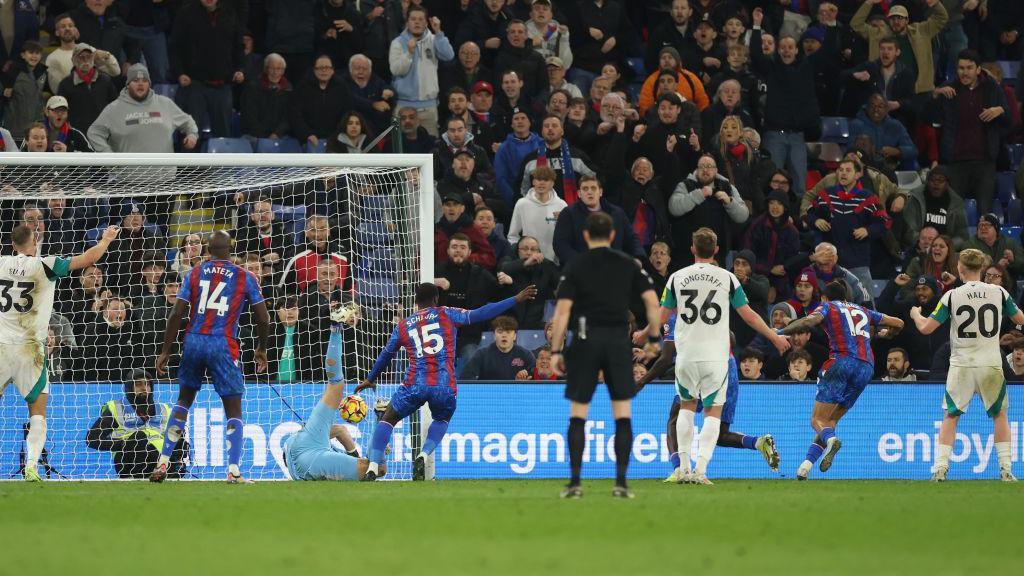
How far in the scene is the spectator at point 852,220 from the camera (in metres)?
19.4

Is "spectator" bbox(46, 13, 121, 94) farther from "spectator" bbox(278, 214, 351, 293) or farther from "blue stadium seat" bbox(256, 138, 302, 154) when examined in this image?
"spectator" bbox(278, 214, 351, 293)

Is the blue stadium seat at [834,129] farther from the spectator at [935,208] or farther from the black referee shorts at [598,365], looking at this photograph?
the black referee shorts at [598,365]

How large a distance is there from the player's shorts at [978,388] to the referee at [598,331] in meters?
5.43

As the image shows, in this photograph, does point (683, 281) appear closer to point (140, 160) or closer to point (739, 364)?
point (739, 364)

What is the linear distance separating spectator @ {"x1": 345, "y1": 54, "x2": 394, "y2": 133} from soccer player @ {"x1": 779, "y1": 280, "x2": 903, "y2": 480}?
288 inches

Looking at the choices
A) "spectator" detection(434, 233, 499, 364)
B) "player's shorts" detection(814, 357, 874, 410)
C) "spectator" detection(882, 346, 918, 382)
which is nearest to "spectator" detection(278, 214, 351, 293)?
"spectator" detection(434, 233, 499, 364)

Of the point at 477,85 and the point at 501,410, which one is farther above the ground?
the point at 477,85

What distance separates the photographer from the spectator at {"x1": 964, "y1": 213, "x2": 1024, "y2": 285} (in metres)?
19.4

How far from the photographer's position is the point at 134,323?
53.7 ft

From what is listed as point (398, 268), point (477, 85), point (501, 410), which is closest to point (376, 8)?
point (477, 85)

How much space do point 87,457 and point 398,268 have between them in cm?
396

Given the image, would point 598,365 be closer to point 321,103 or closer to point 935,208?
point 321,103

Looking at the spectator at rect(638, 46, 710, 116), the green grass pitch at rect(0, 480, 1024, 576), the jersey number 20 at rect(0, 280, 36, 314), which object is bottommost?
the green grass pitch at rect(0, 480, 1024, 576)

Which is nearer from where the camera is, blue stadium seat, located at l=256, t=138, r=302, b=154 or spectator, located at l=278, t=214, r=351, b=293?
spectator, located at l=278, t=214, r=351, b=293
